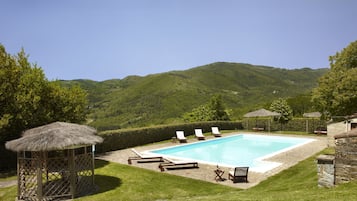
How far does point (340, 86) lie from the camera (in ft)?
56.8

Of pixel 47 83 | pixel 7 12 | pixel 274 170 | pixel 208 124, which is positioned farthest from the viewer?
pixel 208 124

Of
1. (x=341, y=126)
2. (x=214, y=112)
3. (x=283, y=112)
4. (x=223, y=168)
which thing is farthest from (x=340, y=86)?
(x=214, y=112)

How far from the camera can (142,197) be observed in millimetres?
9133

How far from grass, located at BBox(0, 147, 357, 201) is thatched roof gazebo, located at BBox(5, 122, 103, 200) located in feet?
2.32

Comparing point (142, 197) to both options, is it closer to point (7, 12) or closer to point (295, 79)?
point (7, 12)

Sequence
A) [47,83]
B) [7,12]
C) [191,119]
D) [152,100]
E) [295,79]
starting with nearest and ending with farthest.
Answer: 1. [47,83]
2. [7,12]
3. [191,119]
4. [152,100]
5. [295,79]

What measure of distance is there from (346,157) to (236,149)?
572 inches

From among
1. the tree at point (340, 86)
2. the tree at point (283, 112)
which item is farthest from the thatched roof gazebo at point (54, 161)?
the tree at point (283, 112)

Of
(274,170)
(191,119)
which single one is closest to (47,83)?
(274,170)

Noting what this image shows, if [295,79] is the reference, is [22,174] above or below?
below

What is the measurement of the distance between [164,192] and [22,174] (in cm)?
498

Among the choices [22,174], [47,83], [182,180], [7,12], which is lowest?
[182,180]

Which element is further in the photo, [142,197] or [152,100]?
[152,100]

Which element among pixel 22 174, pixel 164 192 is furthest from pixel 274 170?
pixel 22 174
